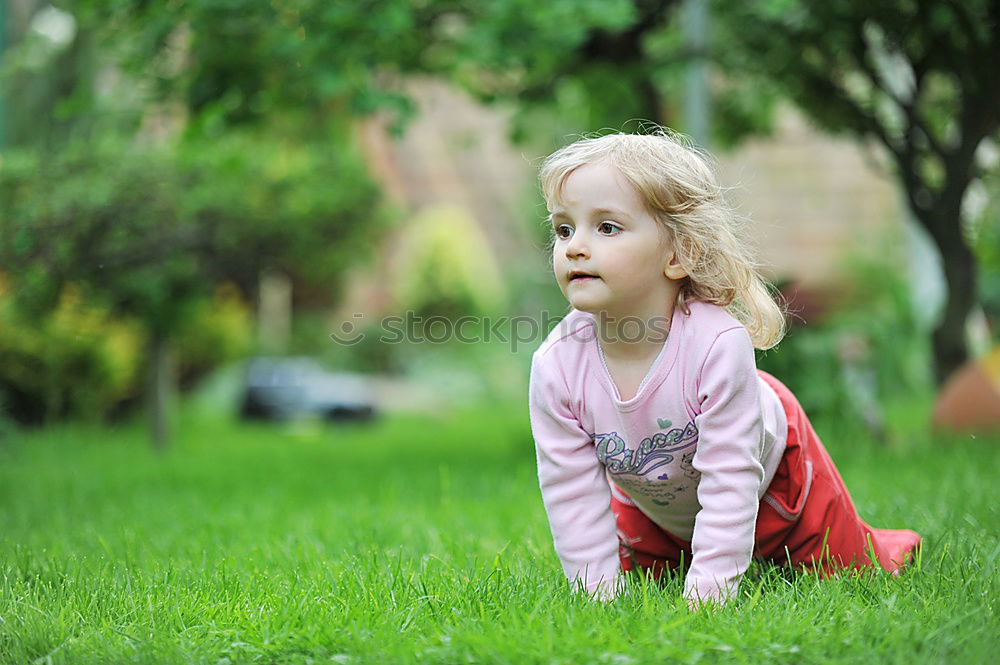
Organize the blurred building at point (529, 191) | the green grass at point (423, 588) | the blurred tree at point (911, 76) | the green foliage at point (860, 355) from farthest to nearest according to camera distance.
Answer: the blurred building at point (529, 191) < the green foliage at point (860, 355) < the blurred tree at point (911, 76) < the green grass at point (423, 588)

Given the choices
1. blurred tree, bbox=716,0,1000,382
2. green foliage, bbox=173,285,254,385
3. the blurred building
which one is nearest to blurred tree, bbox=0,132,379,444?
green foliage, bbox=173,285,254,385

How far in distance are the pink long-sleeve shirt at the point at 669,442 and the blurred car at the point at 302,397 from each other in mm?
8768

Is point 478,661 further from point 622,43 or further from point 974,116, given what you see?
point 622,43

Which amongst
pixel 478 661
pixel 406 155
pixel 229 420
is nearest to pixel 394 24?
pixel 478 661

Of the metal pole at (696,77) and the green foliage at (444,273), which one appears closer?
the metal pole at (696,77)

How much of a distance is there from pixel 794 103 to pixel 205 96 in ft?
10.1

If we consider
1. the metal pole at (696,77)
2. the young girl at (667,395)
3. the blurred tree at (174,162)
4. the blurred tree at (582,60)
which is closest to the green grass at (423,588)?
the young girl at (667,395)

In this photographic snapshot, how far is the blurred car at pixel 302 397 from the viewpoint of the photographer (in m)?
10.9

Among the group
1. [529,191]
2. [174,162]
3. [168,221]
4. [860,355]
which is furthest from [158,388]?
[529,191]

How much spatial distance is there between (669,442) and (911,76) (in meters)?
3.92

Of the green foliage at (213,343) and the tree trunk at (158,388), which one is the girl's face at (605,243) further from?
the green foliage at (213,343)

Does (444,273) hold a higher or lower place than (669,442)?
higher

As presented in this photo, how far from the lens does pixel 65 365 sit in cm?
808

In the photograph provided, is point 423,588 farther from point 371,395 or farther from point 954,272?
point 371,395
